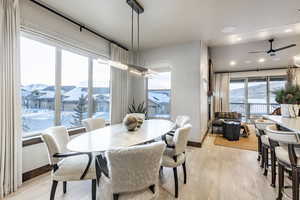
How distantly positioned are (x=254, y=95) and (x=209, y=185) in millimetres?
7760

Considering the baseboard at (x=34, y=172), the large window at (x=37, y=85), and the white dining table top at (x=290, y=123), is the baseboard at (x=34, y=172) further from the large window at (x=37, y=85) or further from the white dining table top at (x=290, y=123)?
the white dining table top at (x=290, y=123)

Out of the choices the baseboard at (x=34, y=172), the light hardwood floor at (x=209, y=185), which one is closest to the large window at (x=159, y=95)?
the light hardwood floor at (x=209, y=185)

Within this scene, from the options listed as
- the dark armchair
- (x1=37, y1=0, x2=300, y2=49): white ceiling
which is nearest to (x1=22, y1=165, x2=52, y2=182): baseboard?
(x1=37, y1=0, x2=300, y2=49): white ceiling

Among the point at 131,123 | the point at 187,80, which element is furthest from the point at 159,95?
the point at 131,123

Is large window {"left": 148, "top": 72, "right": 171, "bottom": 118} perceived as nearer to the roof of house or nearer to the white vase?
the roof of house

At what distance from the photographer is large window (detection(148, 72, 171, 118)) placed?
4.71 meters

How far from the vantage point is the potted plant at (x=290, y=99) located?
2435mm

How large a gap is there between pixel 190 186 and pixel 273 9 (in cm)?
331

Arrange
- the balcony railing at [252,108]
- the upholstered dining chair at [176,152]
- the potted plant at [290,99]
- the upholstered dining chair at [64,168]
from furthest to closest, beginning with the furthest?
the balcony railing at [252,108] < the potted plant at [290,99] < the upholstered dining chair at [176,152] < the upholstered dining chair at [64,168]

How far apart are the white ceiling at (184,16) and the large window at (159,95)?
1.32m

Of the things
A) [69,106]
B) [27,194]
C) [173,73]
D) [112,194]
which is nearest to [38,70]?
[69,106]

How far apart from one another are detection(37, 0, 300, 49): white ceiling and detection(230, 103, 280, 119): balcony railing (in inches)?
202

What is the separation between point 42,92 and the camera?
2779 mm

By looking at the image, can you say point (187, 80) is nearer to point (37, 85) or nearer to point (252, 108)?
point (37, 85)
